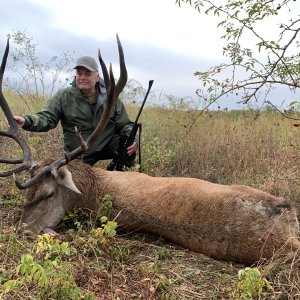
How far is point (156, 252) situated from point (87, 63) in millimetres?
3075

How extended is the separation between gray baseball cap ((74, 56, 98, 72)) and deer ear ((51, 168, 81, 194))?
6.05 ft

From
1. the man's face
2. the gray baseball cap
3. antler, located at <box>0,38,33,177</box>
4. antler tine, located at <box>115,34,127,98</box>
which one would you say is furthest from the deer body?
the gray baseball cap

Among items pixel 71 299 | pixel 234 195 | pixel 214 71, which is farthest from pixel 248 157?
pixel 71 299

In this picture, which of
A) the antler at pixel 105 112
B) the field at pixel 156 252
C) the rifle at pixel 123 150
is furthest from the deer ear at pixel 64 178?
the rifle at pixel 123 150

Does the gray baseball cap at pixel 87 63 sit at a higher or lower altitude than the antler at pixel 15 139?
higher

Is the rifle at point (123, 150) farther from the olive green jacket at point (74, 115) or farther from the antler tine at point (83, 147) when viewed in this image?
the antler tine at point (83, 147)

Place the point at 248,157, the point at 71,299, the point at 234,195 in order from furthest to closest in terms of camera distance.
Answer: the point at 248,157, the point at 234,195, the point at 71,299

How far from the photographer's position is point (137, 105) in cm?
1070

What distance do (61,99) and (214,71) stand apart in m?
2.46

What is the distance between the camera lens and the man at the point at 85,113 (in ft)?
20.7

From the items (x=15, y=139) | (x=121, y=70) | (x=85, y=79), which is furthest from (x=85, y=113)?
(x=121, y=70)

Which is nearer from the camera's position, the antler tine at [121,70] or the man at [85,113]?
the antler tine at [121,70]

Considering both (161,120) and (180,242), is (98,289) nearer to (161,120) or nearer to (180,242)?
(180,242)

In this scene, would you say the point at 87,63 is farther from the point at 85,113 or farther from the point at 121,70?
the point at 121,70
